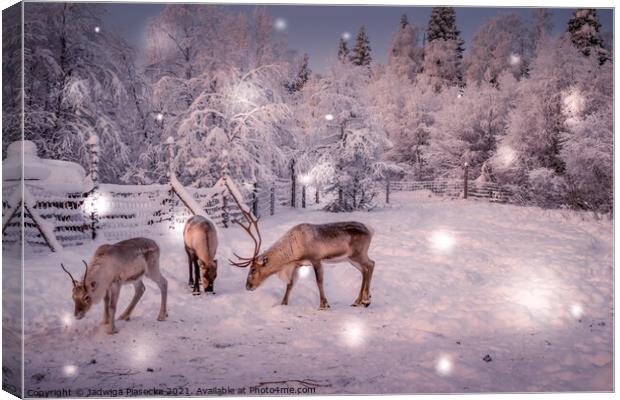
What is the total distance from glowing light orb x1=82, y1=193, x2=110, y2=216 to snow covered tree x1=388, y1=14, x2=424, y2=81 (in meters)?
3.24

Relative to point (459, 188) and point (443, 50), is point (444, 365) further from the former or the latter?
point (443, 50)

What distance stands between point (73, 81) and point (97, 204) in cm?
146

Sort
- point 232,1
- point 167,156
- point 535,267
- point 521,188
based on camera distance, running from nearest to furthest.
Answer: point 232,1 → point 535,267 → point 521,188 → point 167,156

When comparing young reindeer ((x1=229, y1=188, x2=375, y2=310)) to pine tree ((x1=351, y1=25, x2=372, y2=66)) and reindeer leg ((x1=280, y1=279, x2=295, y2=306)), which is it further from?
pine tree ((x1=351, y1=25, x2=372, y2=66))

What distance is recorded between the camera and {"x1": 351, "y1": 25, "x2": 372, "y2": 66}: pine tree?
175 inches

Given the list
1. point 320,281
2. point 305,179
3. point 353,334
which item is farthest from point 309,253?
point 305,179

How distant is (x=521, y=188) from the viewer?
4730 millimetres

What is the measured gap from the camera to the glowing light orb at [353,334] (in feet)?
12.7

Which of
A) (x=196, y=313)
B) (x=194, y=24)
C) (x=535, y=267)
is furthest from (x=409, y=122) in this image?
(x=196, y=313)

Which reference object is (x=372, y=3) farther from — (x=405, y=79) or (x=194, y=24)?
(x=194, y=24)

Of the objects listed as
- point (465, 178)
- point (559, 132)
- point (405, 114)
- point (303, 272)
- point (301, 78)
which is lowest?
point (303, 272)

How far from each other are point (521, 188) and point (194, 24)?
3.84 metres

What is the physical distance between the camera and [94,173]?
15.6ft

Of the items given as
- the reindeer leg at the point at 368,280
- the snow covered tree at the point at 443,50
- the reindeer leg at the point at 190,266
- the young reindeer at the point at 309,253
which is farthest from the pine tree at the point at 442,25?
the reindeer leg at the point at 190,266
